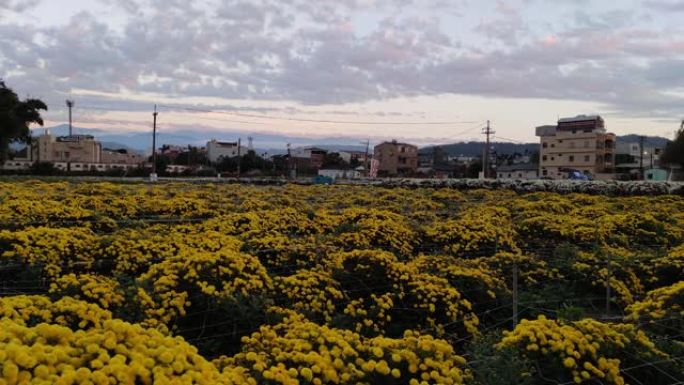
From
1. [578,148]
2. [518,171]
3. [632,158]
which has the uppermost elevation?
[578,148]

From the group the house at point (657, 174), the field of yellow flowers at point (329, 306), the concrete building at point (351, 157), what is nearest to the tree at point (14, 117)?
the field of yellow flowers at point (329, 306)

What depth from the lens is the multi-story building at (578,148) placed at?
79.8 m

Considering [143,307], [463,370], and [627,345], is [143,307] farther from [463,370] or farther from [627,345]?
[627,345]

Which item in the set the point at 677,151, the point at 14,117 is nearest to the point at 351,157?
the point at 677,151

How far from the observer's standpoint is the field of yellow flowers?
10.5 ft

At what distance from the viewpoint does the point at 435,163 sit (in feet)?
370

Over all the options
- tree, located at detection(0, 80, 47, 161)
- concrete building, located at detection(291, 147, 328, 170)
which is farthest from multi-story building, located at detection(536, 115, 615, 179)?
tree, located at detection(0, 80, 47, 161)

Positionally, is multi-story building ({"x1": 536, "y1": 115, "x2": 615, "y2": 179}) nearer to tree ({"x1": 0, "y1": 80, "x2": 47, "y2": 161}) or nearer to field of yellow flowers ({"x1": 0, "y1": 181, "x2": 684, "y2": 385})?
tree ({"x1": 0, "y1": 80, "x2": 47, "y2": 161})

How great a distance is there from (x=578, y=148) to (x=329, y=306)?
271 feet

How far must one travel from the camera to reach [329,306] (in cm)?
570

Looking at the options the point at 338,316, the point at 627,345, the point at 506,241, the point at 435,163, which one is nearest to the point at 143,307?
the point at 338,316

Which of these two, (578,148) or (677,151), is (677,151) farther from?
(578,148)

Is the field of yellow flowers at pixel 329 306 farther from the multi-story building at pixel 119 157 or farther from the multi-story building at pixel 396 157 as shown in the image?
the multi-story building at pixel 119 157

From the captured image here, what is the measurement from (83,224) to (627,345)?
9230 millimetres
